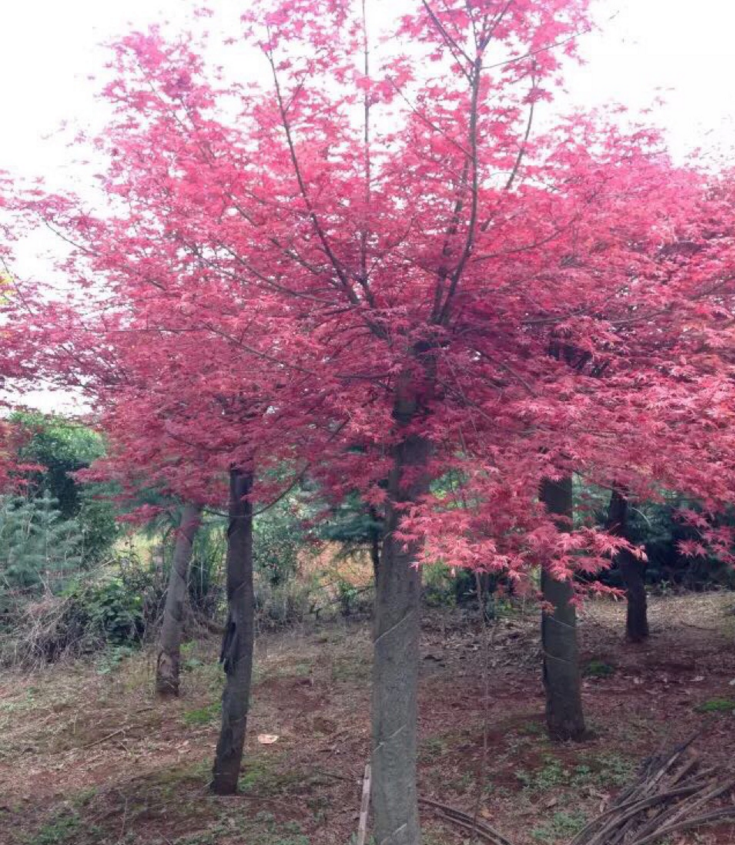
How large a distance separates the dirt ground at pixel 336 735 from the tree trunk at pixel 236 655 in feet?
0.81

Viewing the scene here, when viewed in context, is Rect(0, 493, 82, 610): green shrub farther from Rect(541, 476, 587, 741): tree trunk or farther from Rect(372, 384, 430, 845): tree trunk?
Rect(372, 384, 430, 845): tree trunk

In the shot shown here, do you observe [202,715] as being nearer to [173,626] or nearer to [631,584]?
[173,626]

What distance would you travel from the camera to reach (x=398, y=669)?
17.6 feet

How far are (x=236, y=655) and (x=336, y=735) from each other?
2456mm

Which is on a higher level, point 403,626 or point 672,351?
point 672,351

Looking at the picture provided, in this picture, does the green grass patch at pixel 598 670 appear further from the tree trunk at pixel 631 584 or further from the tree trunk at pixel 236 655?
the tree trunk at pixel 236 655

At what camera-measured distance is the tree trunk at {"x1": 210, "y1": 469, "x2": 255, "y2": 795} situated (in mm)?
7230

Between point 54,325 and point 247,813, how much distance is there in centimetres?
416

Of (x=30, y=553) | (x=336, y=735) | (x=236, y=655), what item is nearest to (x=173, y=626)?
(x=336, y=735)

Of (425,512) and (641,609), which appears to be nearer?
(425,512)

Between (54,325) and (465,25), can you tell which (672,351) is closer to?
(465,25)

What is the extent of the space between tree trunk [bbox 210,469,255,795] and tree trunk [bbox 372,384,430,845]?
211 centimetres

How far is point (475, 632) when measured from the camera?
13.1m

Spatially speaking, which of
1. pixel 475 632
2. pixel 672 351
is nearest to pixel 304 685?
pixel 475 632
